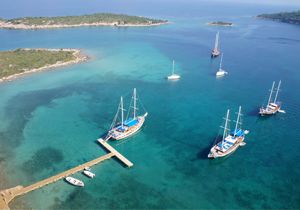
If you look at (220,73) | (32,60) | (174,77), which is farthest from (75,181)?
(32,60)

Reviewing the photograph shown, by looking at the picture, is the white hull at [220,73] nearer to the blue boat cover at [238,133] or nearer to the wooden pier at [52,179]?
the blue boat cover at [238,133]

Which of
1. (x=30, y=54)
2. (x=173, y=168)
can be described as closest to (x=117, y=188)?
(x=173, y=168)

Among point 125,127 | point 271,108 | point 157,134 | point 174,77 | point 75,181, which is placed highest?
point 174,77

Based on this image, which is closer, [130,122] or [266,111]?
[130,122]

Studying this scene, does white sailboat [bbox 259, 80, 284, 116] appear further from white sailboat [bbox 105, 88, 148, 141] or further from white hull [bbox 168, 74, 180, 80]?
white hull [bbox 168, 74, 180, 80]

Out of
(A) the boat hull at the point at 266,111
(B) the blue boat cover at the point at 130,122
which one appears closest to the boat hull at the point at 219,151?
(B) the blue boat cover at the point at 130,122

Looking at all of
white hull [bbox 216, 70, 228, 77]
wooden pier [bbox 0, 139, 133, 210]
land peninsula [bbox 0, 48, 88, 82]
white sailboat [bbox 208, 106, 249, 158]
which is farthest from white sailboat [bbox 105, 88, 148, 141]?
land peninsula [bbox 0, 48, 88, 82]

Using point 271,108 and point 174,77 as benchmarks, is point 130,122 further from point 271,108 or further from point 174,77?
point 174,77
